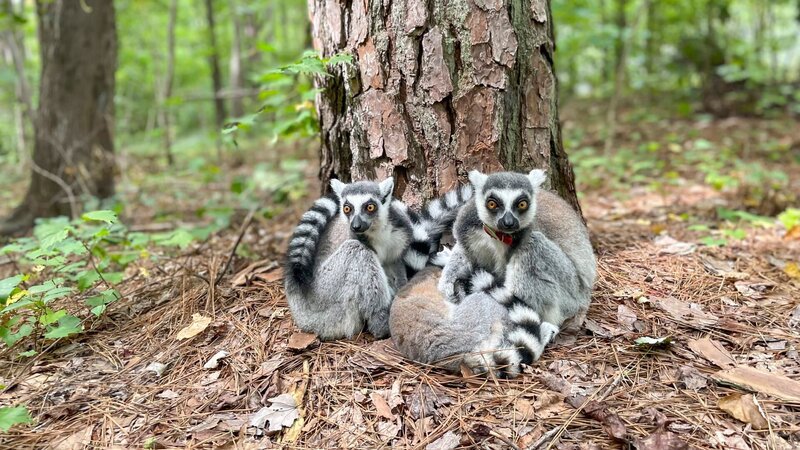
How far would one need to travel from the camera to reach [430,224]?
3623 millimetres

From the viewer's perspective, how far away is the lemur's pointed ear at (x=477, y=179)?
3.26m

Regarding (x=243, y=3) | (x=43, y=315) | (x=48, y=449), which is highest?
(x=243, y=3)

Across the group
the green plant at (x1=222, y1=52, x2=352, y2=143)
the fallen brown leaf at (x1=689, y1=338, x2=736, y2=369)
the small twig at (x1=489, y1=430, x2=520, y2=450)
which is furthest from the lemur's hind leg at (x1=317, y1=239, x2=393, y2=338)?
the fallen brown leaf at (x1=689, y1=338, x2=736, y2=369)

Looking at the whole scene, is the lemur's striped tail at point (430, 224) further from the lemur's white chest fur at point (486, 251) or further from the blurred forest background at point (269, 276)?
the blurred forest background at point (269, 276)

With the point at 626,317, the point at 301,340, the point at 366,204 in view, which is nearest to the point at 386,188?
the point at 366,204

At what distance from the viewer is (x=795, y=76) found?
1330 cm

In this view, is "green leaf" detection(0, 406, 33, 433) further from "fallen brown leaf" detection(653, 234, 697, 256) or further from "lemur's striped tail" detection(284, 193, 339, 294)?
"fallen brown leaf" detection(653, 234, 697, 256)

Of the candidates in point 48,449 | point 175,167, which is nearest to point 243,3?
point 175,167

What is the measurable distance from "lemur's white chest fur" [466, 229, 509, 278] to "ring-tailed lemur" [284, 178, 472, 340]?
1.02 ft

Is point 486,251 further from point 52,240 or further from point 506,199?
point 52,240

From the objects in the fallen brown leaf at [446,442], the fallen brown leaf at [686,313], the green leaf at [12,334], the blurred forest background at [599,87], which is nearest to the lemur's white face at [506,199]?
the fallen brown leaf at [686,313]

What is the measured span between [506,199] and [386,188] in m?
0.93

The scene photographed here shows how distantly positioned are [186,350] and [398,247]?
63.1 inches

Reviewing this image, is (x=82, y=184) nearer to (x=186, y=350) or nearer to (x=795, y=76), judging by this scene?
(x=186, y=350)
